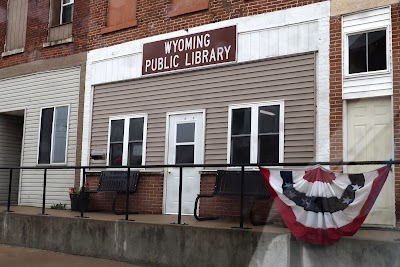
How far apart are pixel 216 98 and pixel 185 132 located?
101cm

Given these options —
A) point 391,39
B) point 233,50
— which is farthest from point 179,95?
point 391,39

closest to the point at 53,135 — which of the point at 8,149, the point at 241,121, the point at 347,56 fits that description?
the point at 8,149

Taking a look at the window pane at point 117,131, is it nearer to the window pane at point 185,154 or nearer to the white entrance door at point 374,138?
the window pane at point 185,154

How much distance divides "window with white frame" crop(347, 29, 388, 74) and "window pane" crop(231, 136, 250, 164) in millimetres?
2315

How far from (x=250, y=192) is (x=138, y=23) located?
528 centimetres

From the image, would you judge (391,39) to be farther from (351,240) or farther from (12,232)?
(12,232)

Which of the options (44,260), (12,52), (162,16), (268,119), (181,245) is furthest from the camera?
(12,52)

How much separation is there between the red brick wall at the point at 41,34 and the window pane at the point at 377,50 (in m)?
7.25

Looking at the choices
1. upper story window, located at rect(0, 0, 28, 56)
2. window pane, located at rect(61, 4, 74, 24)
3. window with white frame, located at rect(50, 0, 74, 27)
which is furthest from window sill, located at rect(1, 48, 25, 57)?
window pane, located at rect(61, 4, 74, 24)

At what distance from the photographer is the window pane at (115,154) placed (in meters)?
11.5

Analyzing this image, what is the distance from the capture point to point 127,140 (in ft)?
37.4

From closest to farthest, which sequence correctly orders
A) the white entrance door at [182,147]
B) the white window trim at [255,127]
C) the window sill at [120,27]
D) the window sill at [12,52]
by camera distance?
1. the white window trim at [255,127]
2. the white entrance door at [182,147]
3. the window sill at [120,27]
4. the window sill at [12,52]

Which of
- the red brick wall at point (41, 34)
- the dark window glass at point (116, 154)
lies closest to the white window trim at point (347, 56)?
the dark window glass at point (116, 154)

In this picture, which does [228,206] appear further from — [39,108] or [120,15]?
[39,108]
